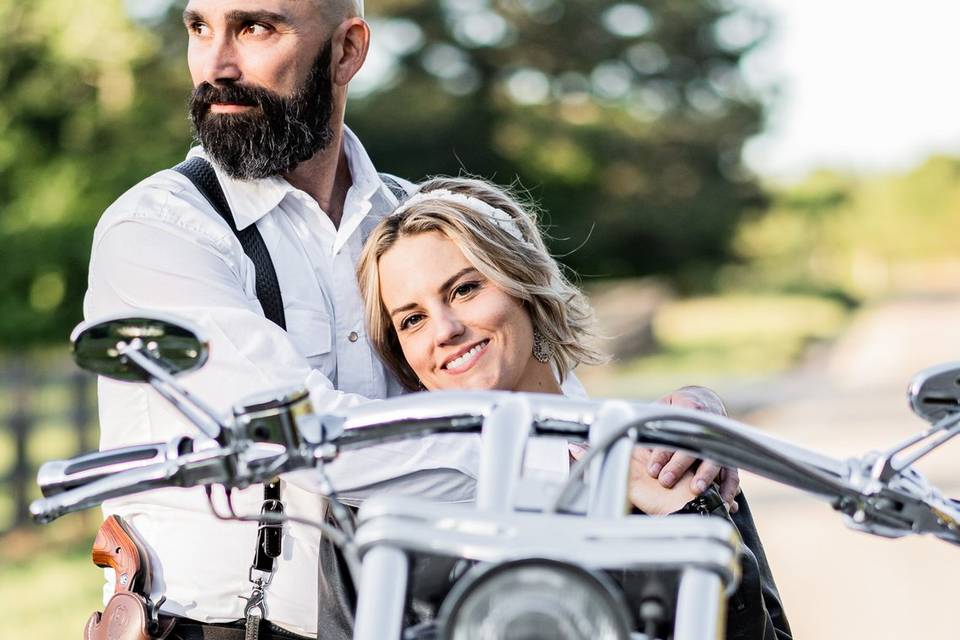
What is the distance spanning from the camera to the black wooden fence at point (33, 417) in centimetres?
952

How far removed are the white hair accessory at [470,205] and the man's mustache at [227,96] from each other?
385 millimetres

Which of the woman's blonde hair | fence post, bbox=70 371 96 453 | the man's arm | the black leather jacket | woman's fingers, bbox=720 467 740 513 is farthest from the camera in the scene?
fence post, bbox=70 371 96 453

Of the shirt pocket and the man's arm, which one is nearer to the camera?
the man's arm

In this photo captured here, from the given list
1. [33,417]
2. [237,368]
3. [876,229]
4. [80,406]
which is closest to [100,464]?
[237,368]

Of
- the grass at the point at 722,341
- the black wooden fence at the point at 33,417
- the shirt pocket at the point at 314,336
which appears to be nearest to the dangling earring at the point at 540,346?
the shirt pocket at the point at 314,336

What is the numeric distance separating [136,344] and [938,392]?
1091 mm

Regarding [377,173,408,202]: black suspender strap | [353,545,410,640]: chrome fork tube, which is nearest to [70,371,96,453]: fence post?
[377,173,408,202]: black suspender strap

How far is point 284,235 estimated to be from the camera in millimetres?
2840

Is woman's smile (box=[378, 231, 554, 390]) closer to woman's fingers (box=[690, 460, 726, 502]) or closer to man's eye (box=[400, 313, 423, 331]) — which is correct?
man's eye (box=[400, 313, 423, 331])

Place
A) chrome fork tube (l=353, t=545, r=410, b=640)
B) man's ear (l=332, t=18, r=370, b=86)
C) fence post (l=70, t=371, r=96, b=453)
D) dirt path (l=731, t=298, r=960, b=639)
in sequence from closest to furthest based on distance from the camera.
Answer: chrome fork tube (l=353, t=545, r=410, b=640) < man's ear (l=332, t=18, r=370, b=86) < dirt path (l=731, t=298, r=960, b=639) < fence post (l=70, t=371, r=96, b=453)

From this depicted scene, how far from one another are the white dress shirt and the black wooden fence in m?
7.11

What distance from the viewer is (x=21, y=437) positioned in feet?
31.7

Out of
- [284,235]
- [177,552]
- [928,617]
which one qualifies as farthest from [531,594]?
[928,617]

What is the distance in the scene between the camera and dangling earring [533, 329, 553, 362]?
305cm
